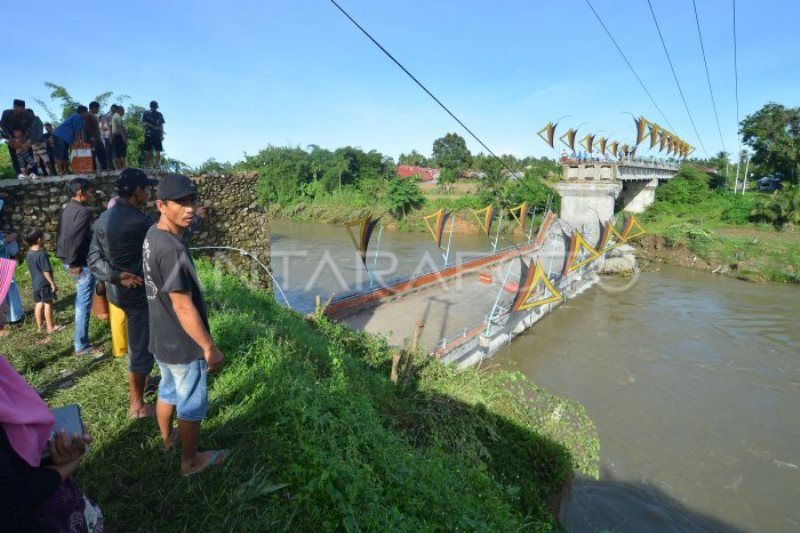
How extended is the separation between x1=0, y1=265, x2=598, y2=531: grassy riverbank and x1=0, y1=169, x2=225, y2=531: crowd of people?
0.23 metres

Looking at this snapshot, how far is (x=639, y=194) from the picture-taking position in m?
38.0

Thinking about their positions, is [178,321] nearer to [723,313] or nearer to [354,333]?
[354,333]

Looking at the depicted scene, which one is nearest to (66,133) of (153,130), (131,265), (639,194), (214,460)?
(153,130)

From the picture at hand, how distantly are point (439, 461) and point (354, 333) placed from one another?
527cm

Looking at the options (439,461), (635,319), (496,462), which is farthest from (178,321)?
(635,319)

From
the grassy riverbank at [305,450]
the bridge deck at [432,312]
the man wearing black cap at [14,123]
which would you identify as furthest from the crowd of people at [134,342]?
the bridge deck at [432,312]

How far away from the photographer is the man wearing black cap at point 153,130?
909 centimetres

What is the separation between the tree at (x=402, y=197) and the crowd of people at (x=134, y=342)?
34.7m

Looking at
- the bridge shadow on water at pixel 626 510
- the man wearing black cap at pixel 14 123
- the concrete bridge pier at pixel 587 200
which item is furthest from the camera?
the concrete bridge pier at pixel 587 200

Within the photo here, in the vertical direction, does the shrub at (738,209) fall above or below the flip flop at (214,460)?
above

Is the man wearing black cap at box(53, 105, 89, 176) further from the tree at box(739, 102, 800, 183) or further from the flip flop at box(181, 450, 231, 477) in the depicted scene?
the tree at box(739, 102, 800, 183)

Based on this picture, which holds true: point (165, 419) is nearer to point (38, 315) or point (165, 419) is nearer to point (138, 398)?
point (138, 398)

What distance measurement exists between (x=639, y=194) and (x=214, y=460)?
42.1m

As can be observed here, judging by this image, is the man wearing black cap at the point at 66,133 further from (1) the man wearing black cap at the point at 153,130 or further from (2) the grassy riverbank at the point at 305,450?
(2) the grassy riverbank at the point at 305,450
